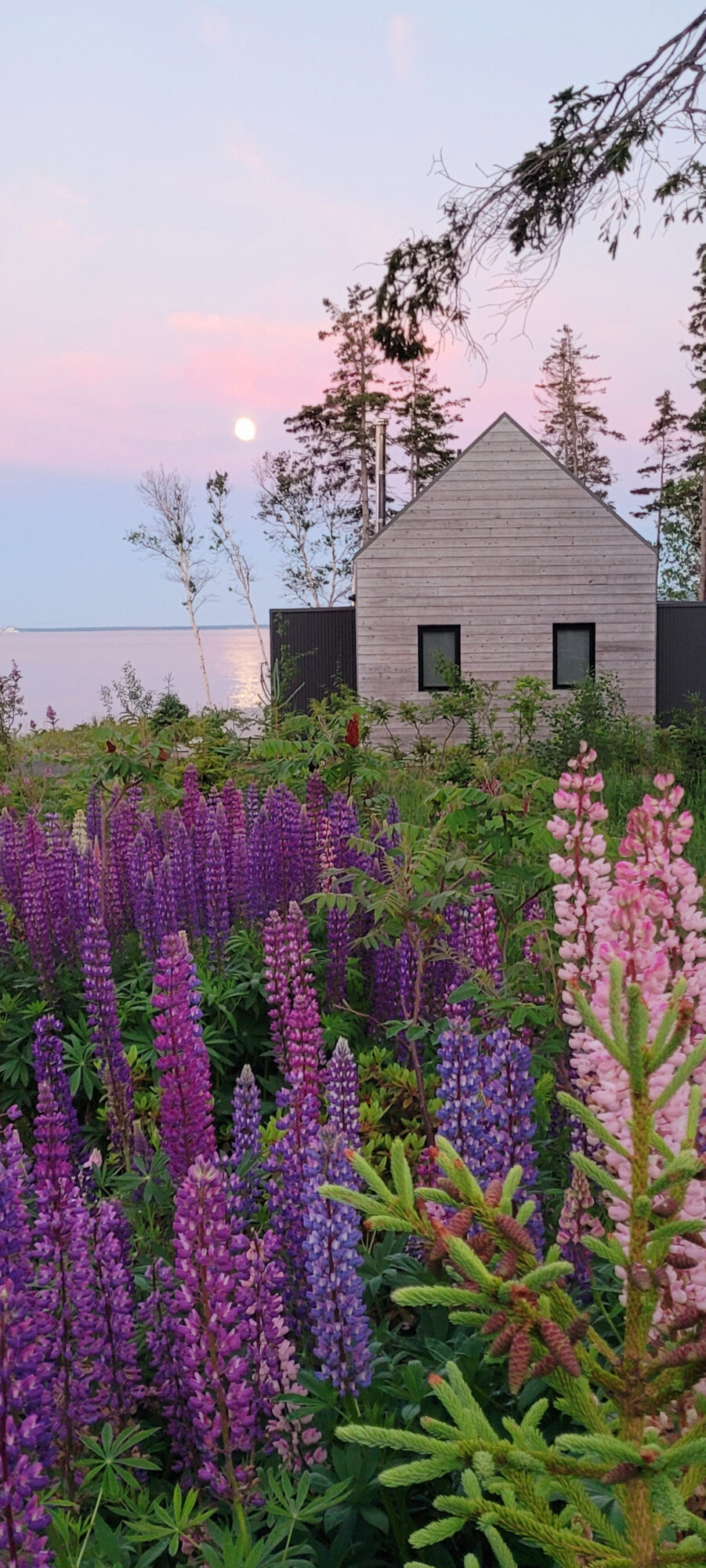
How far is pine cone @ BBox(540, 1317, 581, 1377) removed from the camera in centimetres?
94

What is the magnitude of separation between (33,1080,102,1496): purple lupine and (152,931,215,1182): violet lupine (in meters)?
0.35

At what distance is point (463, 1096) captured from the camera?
2557mm

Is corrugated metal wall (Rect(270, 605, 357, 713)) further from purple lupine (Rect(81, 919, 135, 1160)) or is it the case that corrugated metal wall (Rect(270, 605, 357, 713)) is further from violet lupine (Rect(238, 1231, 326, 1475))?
violet lupine (Rect(238, 1231, 326, 1475))

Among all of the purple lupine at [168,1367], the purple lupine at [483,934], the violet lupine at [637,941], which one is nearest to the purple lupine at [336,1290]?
the purple lupine at [168,1367]

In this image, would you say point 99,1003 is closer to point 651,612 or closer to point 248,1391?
point 248,1391

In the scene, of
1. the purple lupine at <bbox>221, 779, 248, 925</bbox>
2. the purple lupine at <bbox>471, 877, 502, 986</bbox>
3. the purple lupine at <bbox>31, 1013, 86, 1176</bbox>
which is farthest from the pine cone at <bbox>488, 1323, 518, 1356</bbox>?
the purple lupine at <bbox>221, 779, 248, 925</bbox>

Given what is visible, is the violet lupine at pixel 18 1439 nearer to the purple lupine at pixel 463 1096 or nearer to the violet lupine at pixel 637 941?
the violet lupine at pixel 637 941

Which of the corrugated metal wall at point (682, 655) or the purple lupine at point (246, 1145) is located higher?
the corrugated metal wall at point (682, 655)

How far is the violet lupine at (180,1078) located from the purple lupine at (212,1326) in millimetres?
478

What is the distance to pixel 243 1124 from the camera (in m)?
2.62

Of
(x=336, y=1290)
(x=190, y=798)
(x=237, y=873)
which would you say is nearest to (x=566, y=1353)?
(x=336, y=1290)

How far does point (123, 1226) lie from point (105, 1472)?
1.84 feet

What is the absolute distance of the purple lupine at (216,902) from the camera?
506 cm

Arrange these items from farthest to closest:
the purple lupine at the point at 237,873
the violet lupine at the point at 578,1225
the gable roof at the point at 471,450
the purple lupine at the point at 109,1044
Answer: the gable roof at the point at 471,450, the purple lupine at the point at 237,873, the purple lupine at the point at 109,1044, the violet lupine at the point at 578,1225
